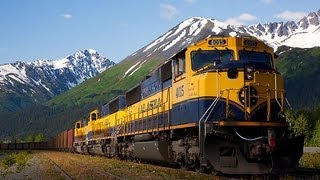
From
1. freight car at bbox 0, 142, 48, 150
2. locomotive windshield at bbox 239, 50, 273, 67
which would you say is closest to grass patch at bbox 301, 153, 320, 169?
locomotive windshield at bbox 239, 50, 273, 67

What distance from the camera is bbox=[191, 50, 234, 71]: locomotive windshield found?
60.3ft

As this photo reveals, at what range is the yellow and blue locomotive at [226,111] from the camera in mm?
16578

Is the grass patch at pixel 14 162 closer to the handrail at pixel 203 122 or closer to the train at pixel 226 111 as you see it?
the train at pixel 226 111

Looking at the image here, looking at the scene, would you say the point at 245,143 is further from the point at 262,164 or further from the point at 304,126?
the point at 304,126

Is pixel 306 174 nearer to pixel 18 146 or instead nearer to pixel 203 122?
pixel 203 122

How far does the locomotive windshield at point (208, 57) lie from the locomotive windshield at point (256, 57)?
0.47 m

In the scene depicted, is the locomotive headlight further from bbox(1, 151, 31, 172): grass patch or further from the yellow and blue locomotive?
bbox(1, 151, 31, 172): grass patch

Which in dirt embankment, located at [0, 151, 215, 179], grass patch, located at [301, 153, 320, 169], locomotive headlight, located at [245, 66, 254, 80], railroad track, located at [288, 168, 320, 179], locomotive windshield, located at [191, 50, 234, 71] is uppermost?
locomotive windshield, located at [191, 50, 234, 71]

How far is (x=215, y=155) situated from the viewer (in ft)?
54.7

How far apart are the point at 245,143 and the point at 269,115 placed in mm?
1572

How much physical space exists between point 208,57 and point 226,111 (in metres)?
2.31

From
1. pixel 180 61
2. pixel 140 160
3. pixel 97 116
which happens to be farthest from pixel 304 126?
pixel 180 61

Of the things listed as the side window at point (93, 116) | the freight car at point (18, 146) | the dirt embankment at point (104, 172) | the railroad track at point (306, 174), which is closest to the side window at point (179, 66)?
the dirt embankment at point (104, 172)

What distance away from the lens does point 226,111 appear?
688 inches
